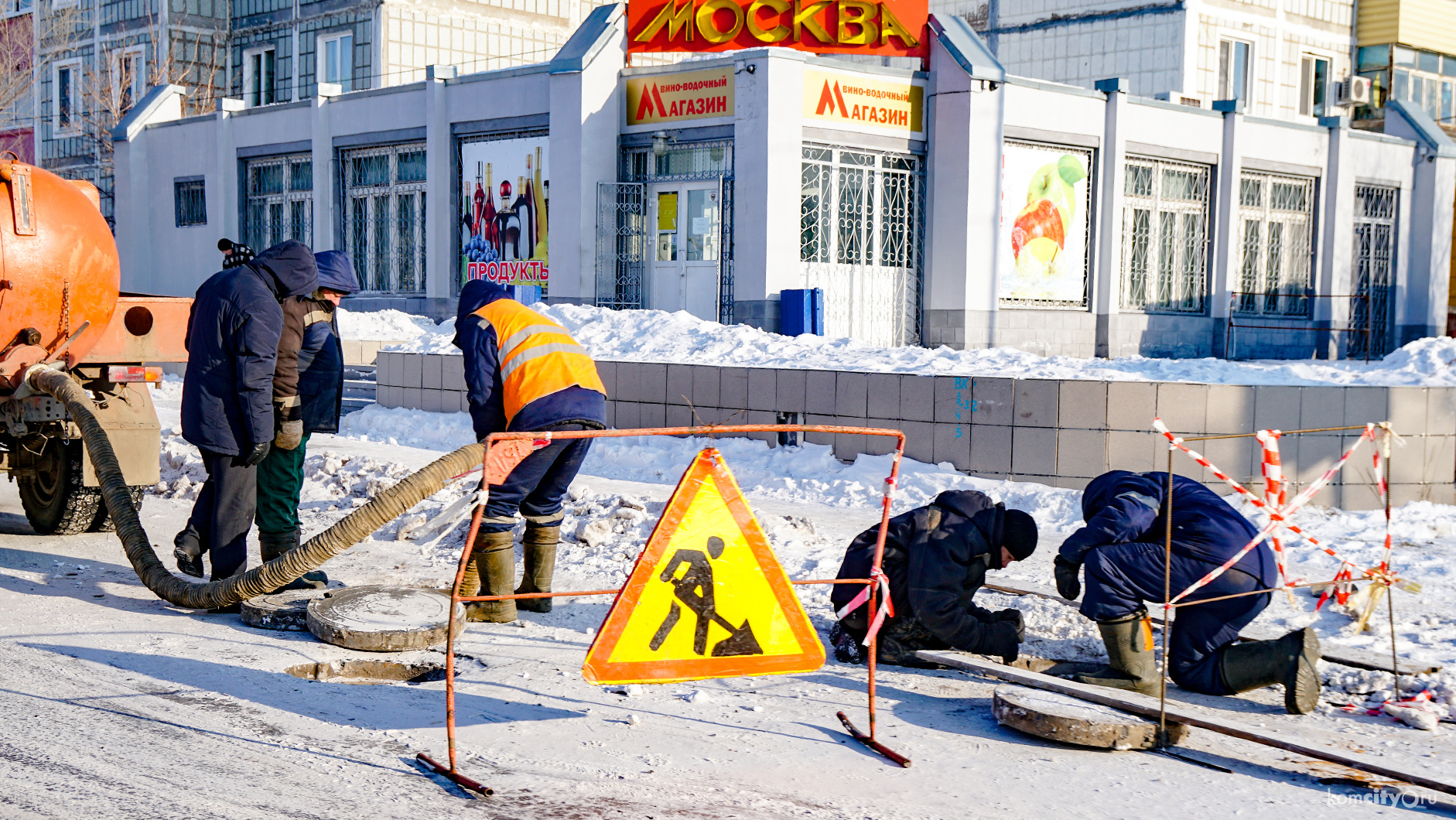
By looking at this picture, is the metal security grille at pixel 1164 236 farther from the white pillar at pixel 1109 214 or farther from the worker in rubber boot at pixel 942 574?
the worker in rubber boot at pixel 942 574

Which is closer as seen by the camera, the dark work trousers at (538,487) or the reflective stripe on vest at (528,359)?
the reflective stripe on vest at (528,359)

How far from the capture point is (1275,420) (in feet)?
29.2

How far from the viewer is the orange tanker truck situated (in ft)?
23.4

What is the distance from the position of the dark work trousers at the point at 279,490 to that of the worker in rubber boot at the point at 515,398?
1.22 m

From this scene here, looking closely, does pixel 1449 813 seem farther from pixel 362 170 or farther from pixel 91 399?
pixel 362 170

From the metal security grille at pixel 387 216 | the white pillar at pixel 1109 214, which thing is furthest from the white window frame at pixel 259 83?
the white pillar at pixel 1109 214

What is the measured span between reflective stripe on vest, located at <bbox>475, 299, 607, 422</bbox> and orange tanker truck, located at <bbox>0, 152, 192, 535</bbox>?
9.40 ft

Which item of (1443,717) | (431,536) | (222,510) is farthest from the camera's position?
(431,536)

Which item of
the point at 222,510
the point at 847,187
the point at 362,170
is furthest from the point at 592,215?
the point at 222,510

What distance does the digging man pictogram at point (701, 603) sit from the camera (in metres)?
4.19

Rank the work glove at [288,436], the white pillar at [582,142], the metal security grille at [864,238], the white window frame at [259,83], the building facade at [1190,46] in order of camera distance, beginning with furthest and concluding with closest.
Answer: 1. the white window frame at [259,83]
2. the building facade at [1190,46]
3. the white pillar at [582,142]
4. the metal security grille at [864,238]
5. the work glove at [288,436]

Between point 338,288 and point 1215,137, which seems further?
point 1215,137

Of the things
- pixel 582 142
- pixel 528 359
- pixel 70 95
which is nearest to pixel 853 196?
pixel 582 142

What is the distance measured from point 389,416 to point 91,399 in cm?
574
